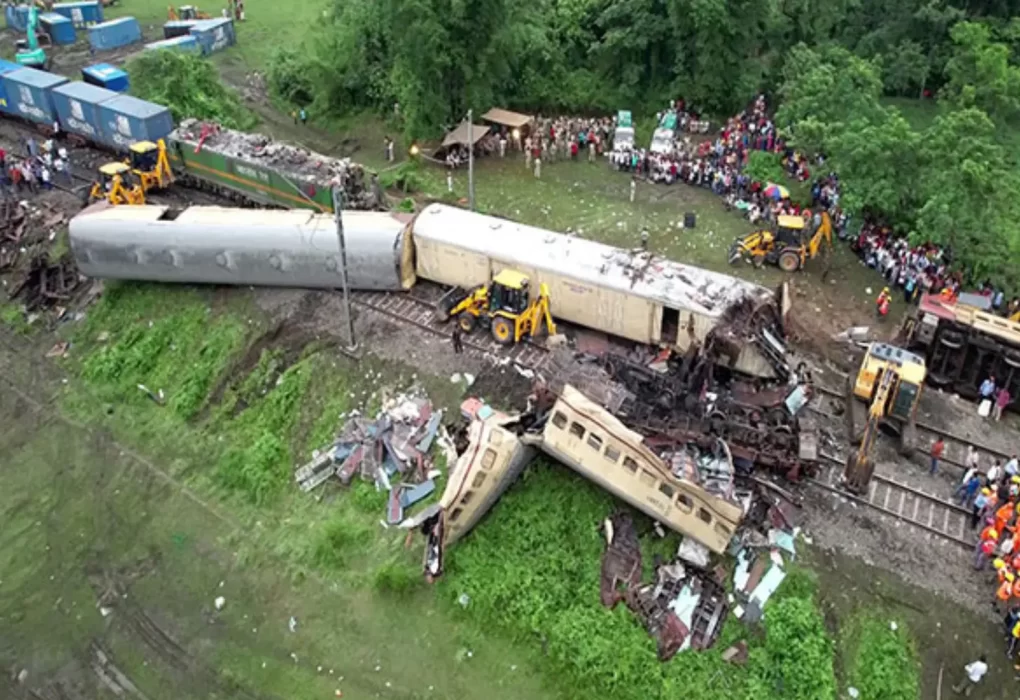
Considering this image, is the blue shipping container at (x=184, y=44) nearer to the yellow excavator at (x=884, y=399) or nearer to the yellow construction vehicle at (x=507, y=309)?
the yellow construction vehicle at (x=507, y=309)

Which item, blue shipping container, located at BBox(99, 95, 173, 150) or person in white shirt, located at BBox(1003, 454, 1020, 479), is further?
blue shipping container, located at BBox(99, 95, 173, 150)

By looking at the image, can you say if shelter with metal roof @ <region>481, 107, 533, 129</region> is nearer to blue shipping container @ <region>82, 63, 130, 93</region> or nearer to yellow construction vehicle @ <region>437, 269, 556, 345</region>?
yellow construction vehicle @ <region>437, 269, 556, 345</region>

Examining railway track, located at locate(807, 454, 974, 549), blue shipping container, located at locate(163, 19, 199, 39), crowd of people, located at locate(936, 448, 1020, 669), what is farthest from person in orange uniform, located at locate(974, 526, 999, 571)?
blue shipping container, located at locate(163, 19, 199, 39)

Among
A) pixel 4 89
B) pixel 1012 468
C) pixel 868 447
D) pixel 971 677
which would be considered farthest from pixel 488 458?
pixel 4 89

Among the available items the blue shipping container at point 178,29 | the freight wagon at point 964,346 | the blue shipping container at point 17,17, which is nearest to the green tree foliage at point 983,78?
the freight wagon at point 964,346

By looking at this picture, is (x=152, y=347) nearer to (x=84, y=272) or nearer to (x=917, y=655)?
(x=84, y=272)

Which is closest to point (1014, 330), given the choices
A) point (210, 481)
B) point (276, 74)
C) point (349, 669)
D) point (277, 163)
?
point (349, 669)

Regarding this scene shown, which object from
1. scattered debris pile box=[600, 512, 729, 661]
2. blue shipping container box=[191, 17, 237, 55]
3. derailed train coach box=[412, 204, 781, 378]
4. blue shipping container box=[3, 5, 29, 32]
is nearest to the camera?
scattered debris pile box=[600, 512, 729, 661]
